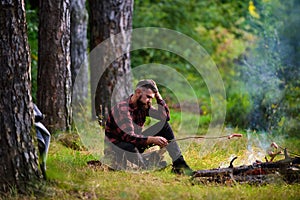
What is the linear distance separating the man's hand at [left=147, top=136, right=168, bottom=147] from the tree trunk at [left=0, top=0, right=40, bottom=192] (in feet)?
5.83

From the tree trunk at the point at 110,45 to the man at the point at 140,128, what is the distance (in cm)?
314

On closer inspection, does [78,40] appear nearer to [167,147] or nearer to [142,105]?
[142,105]

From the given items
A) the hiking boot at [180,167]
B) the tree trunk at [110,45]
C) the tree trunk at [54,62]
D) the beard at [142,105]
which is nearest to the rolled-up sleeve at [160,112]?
the beard at [142,105]

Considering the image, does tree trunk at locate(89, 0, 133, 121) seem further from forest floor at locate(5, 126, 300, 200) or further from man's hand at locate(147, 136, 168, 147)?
man's hand at locate(147, 136, 168, 147)

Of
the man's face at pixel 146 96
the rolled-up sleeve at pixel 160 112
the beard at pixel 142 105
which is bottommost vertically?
the rolled-up sleeve at pixel 160 112

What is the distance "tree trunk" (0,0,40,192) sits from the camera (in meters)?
5.30

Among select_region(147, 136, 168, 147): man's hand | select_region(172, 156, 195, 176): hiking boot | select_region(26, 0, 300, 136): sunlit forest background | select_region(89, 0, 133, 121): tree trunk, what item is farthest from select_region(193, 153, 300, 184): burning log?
select_region(26, 0, 300, 136): sunlit forest background

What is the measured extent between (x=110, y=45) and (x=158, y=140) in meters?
3.88

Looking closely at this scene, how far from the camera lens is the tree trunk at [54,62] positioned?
859cm

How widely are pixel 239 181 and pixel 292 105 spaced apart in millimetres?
6338

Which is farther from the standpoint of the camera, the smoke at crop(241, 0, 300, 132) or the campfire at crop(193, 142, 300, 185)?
the smoke at crop(241, 0, 300, 132)

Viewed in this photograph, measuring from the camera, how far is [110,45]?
10.3 m

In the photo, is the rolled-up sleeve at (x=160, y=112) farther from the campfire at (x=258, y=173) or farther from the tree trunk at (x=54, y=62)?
the tree trunk at (x=54, y=62)

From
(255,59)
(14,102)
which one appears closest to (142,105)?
(14,102)
